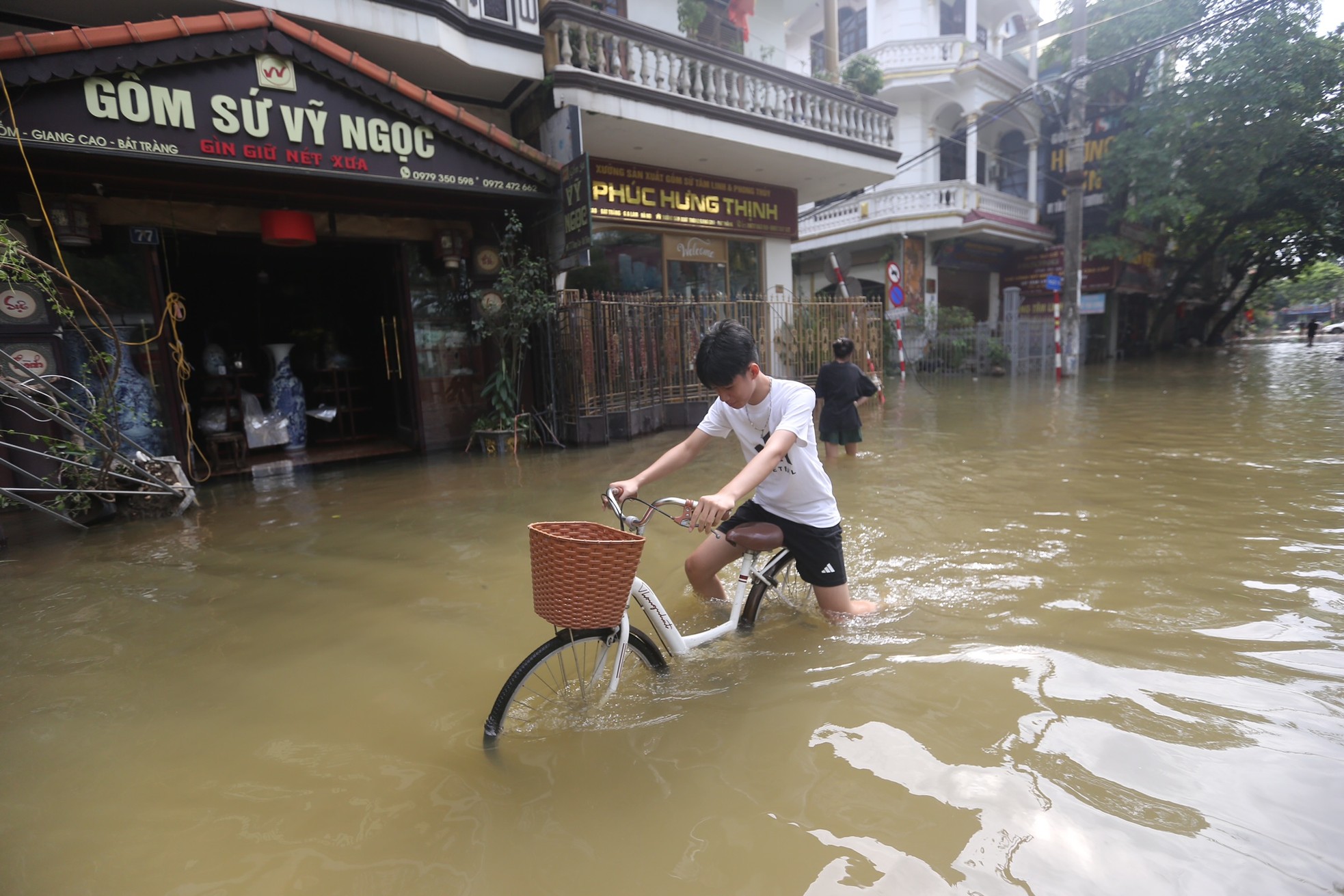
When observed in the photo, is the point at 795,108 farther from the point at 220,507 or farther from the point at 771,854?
the point at 771,854

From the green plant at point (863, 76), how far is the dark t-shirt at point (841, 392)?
31.4 ft

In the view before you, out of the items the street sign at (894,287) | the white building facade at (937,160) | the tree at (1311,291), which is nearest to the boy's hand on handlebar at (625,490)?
the street sign at (894,287)

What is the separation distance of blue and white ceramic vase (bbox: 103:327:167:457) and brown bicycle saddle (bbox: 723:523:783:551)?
708cm

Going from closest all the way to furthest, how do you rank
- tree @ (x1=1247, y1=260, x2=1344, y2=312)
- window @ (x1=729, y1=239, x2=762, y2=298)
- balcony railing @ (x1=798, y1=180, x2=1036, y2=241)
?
window @ (x1=729, y1=239, x2=762, y2=298), balcony railing @ (x1=798, y1=180, x2=1036, y2=241), tree @ (x1=1247, y1=260, x2=1344, y2=312)

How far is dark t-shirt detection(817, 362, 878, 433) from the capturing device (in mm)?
7098

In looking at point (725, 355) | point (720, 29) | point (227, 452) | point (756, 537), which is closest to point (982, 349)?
point (720, 29)

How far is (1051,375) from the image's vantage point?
18.7m

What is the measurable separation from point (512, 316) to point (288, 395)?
3542 mm

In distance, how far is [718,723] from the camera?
2.68 metres

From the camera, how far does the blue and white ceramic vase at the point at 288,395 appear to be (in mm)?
9383

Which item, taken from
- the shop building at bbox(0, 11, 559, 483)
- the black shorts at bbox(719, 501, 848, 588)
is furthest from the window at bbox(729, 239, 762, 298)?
the black shorts at bbox(719, 501, 848, 588)

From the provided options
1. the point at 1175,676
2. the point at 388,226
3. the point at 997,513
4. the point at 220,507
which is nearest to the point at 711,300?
the point at 388,226

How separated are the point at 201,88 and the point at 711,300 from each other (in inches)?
268

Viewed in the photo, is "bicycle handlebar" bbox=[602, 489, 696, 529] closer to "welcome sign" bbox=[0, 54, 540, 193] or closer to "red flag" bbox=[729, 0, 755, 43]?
"welcome sign" bbox=[0, 54, 540, 193]
